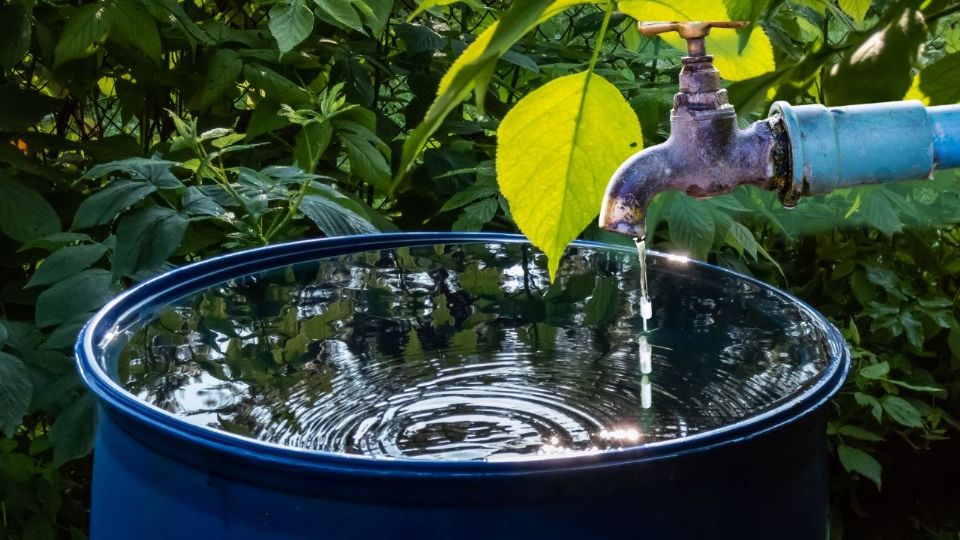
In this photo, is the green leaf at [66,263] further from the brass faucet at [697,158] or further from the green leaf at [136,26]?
the brass faucet at [697,158]

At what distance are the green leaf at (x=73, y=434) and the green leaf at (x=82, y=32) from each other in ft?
2.03

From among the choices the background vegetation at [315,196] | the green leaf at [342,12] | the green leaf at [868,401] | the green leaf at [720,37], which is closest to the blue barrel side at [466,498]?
the green leaf at [720,37]

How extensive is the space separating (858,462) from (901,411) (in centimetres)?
13

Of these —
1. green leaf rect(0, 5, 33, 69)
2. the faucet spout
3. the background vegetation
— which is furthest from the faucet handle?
green leaf rect(0, 5, 33, 69)

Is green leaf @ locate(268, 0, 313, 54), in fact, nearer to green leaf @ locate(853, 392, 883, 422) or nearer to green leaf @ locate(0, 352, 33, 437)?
green leaf @ locate(0, 352, 33, 437)

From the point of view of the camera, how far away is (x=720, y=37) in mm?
623

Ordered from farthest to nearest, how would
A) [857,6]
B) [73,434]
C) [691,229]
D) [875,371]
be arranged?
[875,371]
[691,229]
[73,434]
[857,6]

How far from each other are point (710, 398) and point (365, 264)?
0.52m

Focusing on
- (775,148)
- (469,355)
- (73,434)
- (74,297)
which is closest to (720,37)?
(775,148)

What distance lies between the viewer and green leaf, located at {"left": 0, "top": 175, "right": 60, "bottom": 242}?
178cm

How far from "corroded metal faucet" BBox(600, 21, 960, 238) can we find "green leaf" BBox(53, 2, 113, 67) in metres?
1.34

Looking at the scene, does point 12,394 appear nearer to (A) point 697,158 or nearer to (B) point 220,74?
(B) point 220,74

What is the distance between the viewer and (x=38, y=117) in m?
1.97

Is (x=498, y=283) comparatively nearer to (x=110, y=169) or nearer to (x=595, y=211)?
(x=110, y=169)
